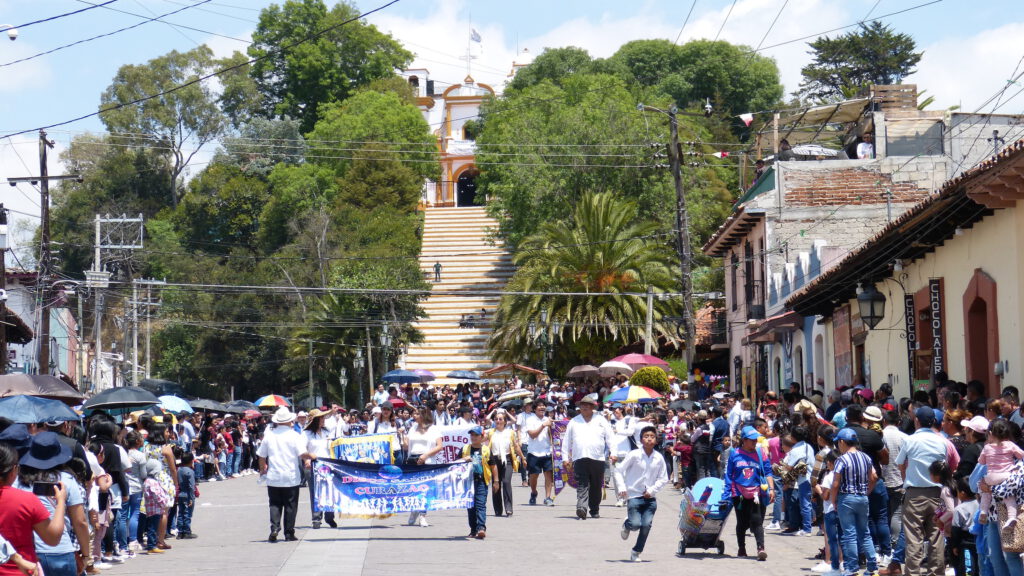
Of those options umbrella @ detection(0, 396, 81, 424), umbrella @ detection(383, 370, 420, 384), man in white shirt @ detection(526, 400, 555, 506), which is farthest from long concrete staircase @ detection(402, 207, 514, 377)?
umbrella @ detection(0, 396, 81, 424)

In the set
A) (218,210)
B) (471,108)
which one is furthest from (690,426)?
(471,108)

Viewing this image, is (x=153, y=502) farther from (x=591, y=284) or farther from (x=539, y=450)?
(x=591, y=284)

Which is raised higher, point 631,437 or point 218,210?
point 218,210

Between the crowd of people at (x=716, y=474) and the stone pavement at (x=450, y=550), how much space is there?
1.06 ft

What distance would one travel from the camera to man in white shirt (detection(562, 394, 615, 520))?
19.2m

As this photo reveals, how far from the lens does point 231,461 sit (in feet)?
120

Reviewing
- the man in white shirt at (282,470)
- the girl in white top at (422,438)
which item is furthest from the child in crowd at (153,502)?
the girl in white top at (422,438)

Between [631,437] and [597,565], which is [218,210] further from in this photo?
[597,565]

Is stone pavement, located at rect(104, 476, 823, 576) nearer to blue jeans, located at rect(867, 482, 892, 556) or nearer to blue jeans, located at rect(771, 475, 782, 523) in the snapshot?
blue jeans, located at rect(771, 475, 782, 523)

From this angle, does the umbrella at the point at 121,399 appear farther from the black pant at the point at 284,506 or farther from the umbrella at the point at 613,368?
the umbrella at the point at 613,368

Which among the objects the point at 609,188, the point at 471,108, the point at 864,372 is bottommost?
the point at 864,372

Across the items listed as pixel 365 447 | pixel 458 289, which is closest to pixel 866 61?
pixel 458 289

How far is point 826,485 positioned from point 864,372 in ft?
44.4

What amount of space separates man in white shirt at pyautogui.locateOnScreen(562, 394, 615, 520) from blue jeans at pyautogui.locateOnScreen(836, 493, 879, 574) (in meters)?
6.71
